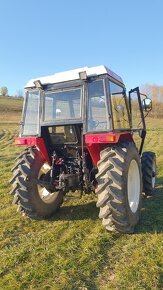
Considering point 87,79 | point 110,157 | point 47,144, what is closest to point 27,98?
point 47,144

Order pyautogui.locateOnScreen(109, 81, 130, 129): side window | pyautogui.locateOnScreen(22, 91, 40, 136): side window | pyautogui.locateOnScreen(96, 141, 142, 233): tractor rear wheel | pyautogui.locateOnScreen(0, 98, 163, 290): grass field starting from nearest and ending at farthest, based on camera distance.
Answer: pyautogui.locateOnScreen(0, 98, 163, 290): grass field < pyautogui.locateOnScreen(96, 141, 142, 233): tractor rear wheel < pyautogui.locateOnScreen(109, 81, 130, 129): side window < pyautogui.locateOnScreen(22, 91, 40, 136): side window

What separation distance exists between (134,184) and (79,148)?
1146 mm

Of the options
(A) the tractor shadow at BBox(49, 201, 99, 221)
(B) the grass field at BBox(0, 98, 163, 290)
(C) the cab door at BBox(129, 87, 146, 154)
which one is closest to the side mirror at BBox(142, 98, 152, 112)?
(C) the cab door at BBox(129, 87, 146, 154)

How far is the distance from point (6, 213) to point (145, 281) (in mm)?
3353

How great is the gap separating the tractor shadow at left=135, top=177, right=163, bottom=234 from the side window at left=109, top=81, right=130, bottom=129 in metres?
1.59

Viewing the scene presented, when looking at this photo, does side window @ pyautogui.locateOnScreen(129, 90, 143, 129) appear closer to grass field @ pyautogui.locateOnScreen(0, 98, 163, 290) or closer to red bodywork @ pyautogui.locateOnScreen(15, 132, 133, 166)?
red bodywork @ pyautogui.locateOnScreen(15, 132, 133, 166)

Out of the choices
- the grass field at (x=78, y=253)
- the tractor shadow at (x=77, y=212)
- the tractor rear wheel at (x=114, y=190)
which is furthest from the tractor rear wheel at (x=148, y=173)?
the tractor rear wheel at (x=114, y=190)

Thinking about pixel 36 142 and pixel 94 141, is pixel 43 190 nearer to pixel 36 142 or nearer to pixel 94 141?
pixel 36 142

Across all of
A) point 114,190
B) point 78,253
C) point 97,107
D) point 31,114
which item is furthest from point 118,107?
point 78,253

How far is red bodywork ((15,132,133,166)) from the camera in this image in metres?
4.74

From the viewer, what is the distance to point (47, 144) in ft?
18.6

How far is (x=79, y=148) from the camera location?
18.2 feet

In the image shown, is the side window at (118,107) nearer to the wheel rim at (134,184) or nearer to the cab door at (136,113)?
the cab door at (136,113)

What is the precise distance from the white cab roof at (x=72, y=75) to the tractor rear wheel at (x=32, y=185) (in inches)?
48.1
